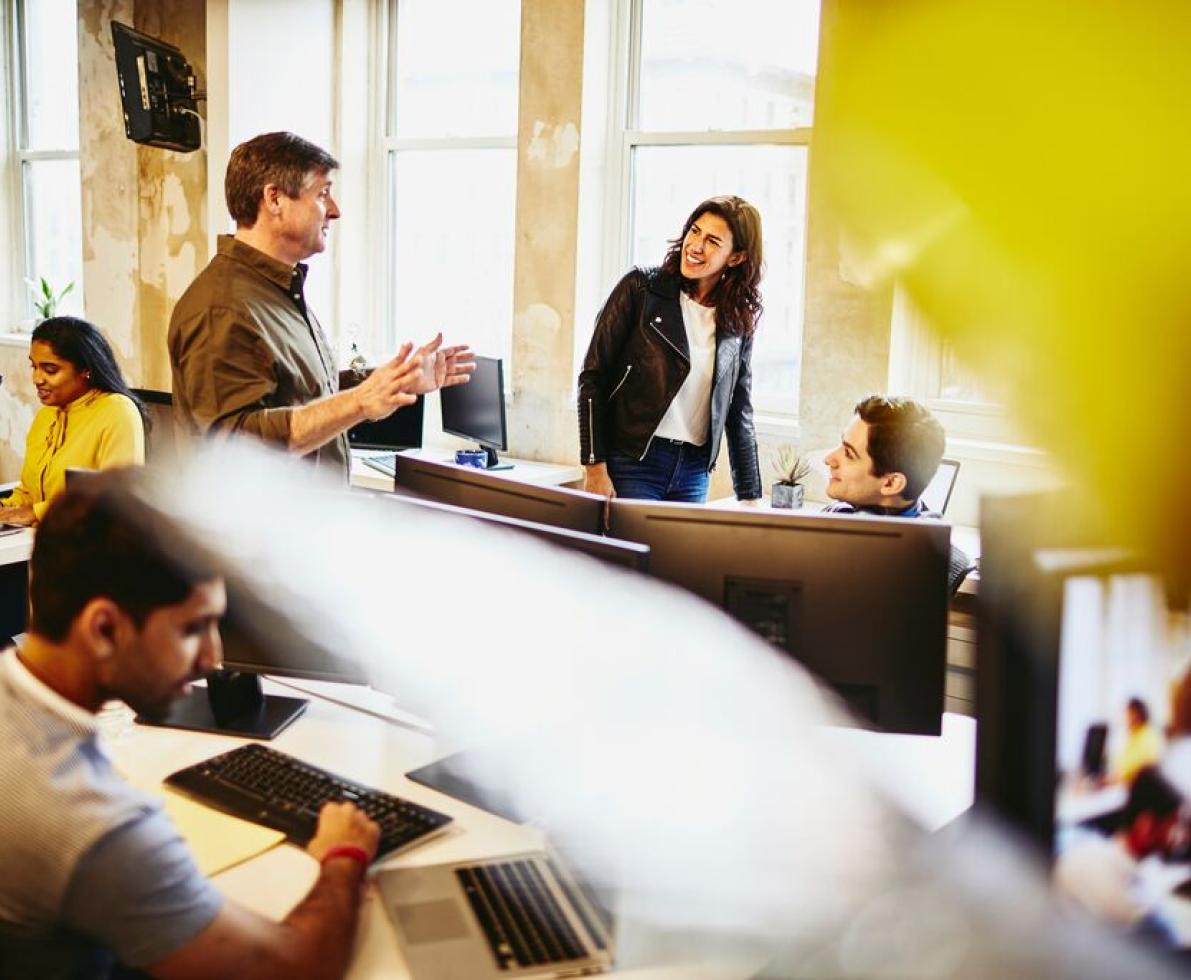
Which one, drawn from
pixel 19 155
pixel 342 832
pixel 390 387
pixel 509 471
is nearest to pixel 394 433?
pixel 509 471

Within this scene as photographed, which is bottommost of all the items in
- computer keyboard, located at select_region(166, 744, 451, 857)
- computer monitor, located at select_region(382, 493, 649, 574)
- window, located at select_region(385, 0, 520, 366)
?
computer keyboard, located at select_region(166, 744, 451, 857)

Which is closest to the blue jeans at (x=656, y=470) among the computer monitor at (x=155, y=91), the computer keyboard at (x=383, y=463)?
the computer keyboard at (x=383, y=463)

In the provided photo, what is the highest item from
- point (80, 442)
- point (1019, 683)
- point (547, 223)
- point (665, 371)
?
point (547, 223)

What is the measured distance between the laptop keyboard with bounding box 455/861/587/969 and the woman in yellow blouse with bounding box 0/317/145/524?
85.2 inches

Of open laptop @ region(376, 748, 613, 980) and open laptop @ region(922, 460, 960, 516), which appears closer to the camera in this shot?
open laptop @ region(376, 748, 613, 980)

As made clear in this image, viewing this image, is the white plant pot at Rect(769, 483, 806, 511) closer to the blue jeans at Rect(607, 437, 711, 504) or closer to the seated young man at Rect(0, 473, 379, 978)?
the blue jeans at Rect(607, 437, 711, 504)

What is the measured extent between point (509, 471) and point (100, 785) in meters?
3.05

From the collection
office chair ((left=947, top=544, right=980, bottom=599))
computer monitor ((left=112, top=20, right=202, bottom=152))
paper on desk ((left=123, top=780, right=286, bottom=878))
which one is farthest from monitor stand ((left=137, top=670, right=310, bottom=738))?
computer monitor ((left=112, top=20, right=202, bottom=152))

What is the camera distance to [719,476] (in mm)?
4086

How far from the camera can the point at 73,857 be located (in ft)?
3.33

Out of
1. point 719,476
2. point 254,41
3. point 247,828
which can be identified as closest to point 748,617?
point 247,828

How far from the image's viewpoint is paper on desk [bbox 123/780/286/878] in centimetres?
142

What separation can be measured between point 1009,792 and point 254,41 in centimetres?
493

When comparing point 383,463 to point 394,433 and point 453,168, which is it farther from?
point 453,168
